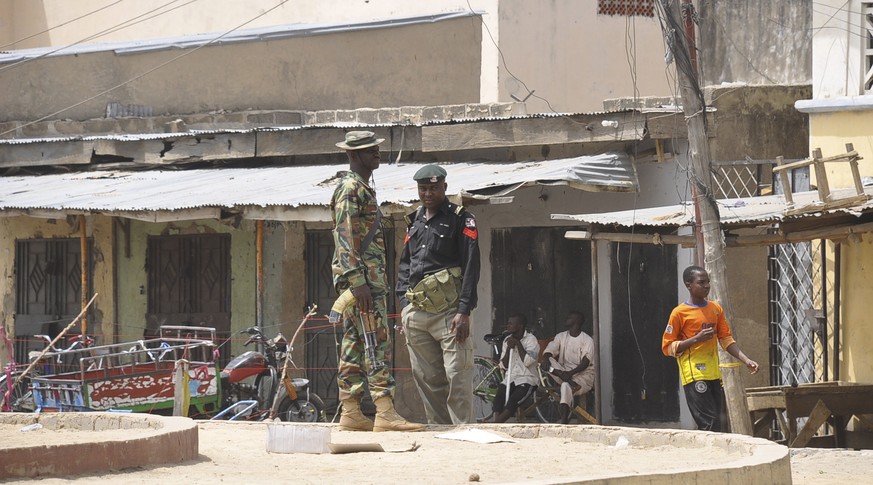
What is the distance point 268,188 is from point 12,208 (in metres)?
2.54

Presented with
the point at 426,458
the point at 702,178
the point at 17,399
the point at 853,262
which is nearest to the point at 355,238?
the point at 426,458

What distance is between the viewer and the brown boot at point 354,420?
24.9 feet

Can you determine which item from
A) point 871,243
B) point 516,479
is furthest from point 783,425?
point 516,479

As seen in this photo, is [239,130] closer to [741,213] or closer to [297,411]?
[297,411]

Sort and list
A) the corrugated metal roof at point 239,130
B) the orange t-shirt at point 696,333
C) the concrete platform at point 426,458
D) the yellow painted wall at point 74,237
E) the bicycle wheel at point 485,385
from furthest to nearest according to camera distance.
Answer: the yellow painted wall at point 74,237 → the corrugated metal roof at point 239,130 → the bicycle wheel at point 485,385 → the orange t-shirt at point 696,333 → the concrete platform at point 426,458

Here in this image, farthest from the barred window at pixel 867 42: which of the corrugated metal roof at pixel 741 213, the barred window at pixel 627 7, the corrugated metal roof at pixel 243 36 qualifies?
the barred window at pixel 627 7

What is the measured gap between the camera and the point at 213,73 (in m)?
17.1

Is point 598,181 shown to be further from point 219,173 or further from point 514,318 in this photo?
point 219,173

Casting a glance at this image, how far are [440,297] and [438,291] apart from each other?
0.12 feet

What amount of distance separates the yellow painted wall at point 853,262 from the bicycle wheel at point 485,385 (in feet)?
9.47

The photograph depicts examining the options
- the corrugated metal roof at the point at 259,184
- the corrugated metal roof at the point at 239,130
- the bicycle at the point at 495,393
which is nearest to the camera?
the corrugated metal roof at the point at 259,184

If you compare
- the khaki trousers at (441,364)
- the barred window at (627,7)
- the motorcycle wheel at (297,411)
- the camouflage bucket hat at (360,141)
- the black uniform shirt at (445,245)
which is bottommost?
the motorcycle wheel at (297,411)

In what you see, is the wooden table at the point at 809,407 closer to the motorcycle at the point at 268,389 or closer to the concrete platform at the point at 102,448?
the motorcycle at the point at 268,389

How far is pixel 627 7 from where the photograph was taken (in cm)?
2006
